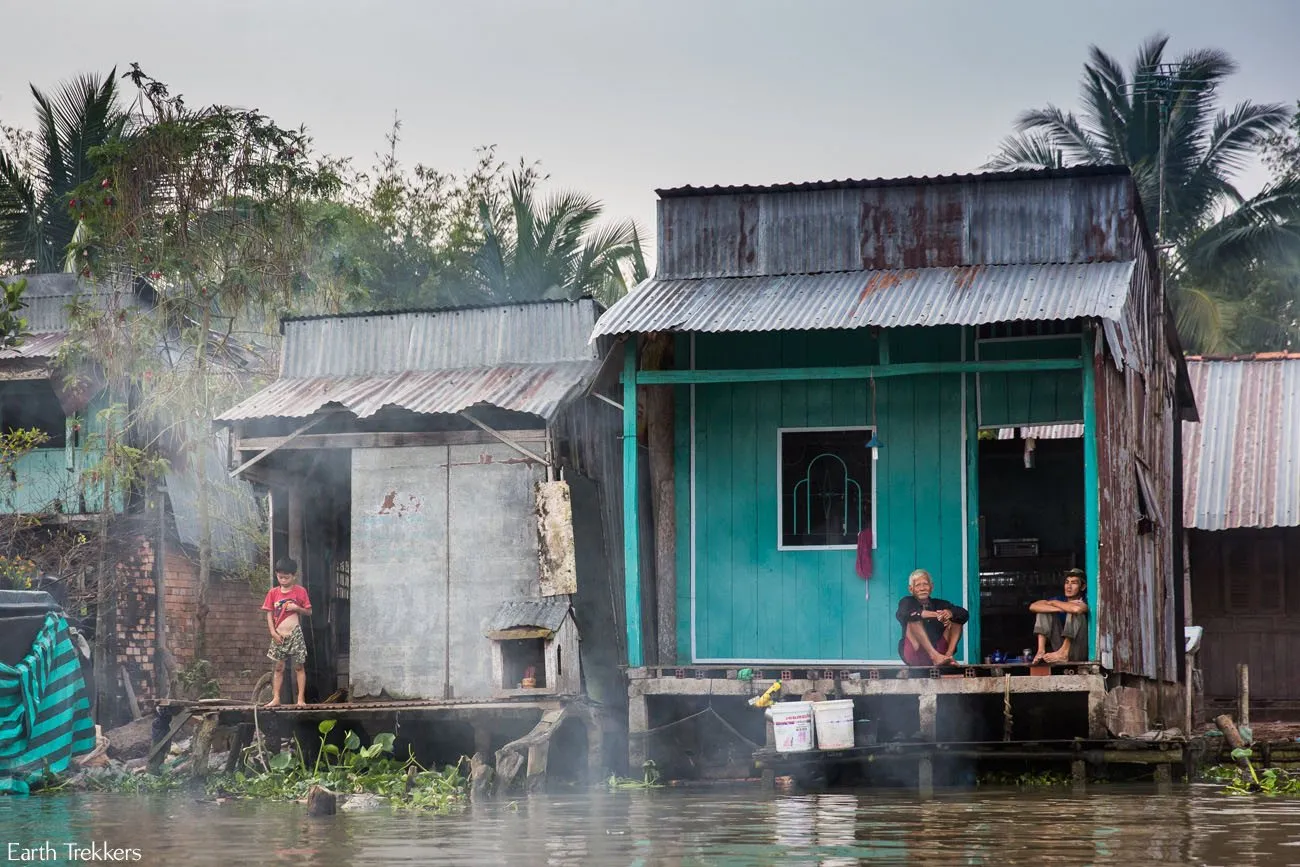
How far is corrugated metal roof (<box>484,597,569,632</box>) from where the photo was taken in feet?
51.8

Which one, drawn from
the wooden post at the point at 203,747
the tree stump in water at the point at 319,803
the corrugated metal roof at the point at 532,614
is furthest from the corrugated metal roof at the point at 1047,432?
the tree stump in water at the point at 319,803

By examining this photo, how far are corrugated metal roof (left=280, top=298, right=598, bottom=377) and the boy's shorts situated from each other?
10.7 ft

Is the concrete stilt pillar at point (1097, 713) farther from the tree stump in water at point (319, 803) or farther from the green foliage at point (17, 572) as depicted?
the green foliage at point (17, 572)

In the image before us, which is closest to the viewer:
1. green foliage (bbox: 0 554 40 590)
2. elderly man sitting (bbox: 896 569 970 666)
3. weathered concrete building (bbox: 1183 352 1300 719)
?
elderly man sitting (bbox: 896 569 970 666)

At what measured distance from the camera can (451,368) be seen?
18312 mm

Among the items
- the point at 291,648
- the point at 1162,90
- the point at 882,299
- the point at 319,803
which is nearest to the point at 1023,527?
the point at 882,299

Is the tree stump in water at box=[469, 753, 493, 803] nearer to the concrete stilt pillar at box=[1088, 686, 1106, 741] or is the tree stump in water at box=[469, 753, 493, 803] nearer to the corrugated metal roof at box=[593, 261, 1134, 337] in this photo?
the corrugated metal roof at box=[593, 261, 1134, 337]

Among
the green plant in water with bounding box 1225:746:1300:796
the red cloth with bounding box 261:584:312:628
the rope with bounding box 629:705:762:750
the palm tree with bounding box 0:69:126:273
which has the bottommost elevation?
the green plant in water with bounding box 1225:746:1300:796

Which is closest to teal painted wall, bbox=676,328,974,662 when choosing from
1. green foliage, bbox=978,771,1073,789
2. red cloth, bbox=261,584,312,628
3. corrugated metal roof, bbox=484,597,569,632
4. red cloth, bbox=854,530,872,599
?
red cloth, bbox=854,530,872,599

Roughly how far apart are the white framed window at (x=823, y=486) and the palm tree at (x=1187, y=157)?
18.2m

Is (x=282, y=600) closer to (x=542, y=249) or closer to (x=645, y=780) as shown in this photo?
(x=645, y=780)

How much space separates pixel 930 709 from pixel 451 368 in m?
6.30

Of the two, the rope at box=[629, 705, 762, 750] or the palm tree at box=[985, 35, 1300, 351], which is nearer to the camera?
the rope at box=[629, 705, 762, 750]

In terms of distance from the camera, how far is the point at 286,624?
16609 millimetres
